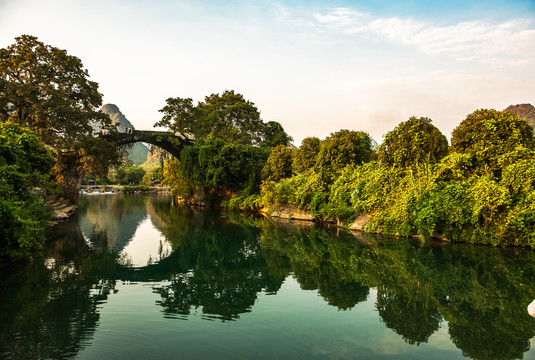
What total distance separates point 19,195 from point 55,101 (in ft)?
55.5

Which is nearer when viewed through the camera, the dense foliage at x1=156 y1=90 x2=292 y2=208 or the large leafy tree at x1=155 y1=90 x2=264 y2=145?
the dense foliage at x1=156 y1=90 x2=292 y2=208

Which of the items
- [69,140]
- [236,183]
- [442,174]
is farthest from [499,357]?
[236,183]

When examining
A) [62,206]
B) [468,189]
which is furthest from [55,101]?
[468,189]

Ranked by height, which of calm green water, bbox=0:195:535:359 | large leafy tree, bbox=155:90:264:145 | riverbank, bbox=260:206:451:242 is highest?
large leafy tree, bbox=155:90:264:145

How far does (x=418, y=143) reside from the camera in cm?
1834

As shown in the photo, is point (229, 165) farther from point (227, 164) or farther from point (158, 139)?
point (158, 139)

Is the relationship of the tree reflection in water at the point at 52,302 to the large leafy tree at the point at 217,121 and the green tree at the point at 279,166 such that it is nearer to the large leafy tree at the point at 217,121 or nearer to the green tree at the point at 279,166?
the green tree at the point at 279,166

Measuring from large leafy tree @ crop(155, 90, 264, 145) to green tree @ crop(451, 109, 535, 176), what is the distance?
2792 centimetres

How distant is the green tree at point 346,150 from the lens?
24609mm

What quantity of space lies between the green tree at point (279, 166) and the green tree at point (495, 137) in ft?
56.3

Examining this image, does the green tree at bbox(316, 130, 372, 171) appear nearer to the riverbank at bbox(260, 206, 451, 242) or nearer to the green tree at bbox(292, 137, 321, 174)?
the green tree at bbox(292, 137, 321, 174)

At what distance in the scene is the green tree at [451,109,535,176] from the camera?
1526cm

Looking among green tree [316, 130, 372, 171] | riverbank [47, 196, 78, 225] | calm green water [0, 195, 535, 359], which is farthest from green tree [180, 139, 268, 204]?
calm green water [0, 195, 535, 359]

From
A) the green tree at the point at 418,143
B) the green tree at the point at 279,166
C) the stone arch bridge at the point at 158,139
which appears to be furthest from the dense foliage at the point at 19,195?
the stone arch bridge at the point at 158,139
